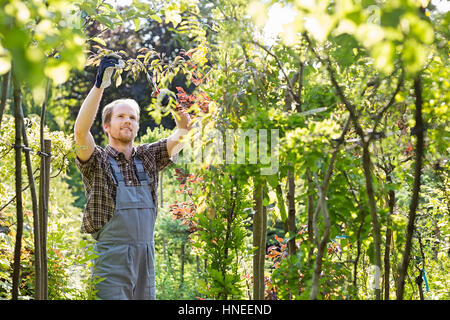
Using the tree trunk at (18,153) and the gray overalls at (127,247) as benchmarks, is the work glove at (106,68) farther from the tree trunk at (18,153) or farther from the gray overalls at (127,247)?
the tree trunk at (18,153)

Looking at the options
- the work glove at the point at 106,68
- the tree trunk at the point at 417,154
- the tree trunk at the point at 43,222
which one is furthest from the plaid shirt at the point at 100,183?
the tree trunk at the point at 417,154

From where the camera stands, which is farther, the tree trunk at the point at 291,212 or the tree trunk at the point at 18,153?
the tree trunk at the point at 291,212

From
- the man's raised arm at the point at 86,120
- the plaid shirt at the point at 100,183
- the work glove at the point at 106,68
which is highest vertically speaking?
the work glove at the point at 106,68

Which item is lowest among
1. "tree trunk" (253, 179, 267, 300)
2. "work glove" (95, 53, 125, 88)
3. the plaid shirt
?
"tree trunk" (253, 179, 267, 300)

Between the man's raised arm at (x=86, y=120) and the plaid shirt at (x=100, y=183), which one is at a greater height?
the man's raised arm at (x=86, y=120)

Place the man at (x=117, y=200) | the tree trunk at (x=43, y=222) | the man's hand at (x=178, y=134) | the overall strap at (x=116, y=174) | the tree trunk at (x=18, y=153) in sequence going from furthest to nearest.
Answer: the man's hand at (x=178, y=134)
the overall strap at (x=116, y=174)
the man at (x=117, y=200)
the tree trunk at (x=43, y=222)
the tree trunk at (x=18, y=153)

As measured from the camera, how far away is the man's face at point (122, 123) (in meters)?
2.36

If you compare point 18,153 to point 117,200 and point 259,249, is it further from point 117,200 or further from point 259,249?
point 259,249

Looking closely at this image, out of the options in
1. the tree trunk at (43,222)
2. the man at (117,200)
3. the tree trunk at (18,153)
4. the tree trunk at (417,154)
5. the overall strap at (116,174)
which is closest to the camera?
the tree trunk at (417,154)

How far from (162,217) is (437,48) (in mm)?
5166

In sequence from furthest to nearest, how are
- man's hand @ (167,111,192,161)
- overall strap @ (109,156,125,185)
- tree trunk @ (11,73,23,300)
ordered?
man's hand @ (167,111,192,161)
overall strap @ (109,156,125,185)
tree trunk @ (11,73,23,300)

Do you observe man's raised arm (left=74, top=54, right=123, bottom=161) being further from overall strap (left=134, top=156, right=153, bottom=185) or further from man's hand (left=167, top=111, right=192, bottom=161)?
man's hand (left=167, top=111, right=192, bottom=161)

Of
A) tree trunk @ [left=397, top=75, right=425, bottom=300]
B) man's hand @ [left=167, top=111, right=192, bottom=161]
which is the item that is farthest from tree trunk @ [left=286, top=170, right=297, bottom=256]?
man's hand @ [left=167, top=111, right=192, bottom=161]

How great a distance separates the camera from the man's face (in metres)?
2.36
